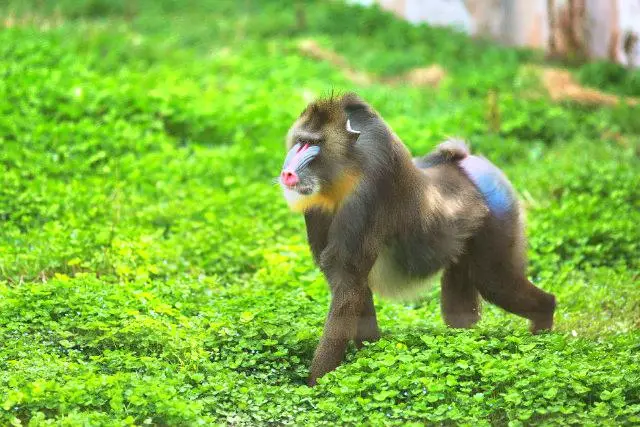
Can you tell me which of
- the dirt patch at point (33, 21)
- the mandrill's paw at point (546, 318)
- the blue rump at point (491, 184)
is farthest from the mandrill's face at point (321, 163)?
the dirt patch at point (33, 21)

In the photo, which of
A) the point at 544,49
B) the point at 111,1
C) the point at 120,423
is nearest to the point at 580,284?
the point at 120,423

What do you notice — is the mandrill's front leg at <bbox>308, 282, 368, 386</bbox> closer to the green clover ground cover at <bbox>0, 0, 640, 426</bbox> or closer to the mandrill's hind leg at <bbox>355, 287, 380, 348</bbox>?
the green clover ground cover at <bbox>0, 0, 640, 426</bbox>

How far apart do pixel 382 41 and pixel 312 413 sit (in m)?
9.19

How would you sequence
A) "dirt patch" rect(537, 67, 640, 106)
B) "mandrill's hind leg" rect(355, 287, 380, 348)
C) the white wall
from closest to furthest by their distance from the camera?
"mandrill's hind leg" rect(355, 287, 380, 348) → "dirt patch" rect(537, 67, 640, 106) → the white wall

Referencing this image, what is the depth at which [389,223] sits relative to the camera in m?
4.91

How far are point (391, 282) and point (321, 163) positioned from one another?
2.67ft

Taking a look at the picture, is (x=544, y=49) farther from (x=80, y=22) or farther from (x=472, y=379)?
(x=472, y=379)

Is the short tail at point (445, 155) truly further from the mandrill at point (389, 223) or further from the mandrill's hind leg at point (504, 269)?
the mandrill's hind leg at point (504, 269)

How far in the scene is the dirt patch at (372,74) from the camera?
1162cm

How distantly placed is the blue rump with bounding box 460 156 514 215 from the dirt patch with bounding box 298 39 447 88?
591cm

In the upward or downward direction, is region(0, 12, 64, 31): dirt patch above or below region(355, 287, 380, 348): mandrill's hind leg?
above

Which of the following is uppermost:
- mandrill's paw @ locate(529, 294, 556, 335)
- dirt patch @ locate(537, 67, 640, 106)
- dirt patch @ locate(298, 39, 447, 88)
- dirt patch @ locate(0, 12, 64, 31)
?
dirt patch @ locate(0, 12, 64, 31)

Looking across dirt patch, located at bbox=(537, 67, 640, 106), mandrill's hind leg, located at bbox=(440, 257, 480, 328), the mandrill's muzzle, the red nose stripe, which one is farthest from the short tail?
dirt patch, located at bbox=(537, 67, 640, 106)

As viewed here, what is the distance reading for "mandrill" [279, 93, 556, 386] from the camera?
477 centimetres
